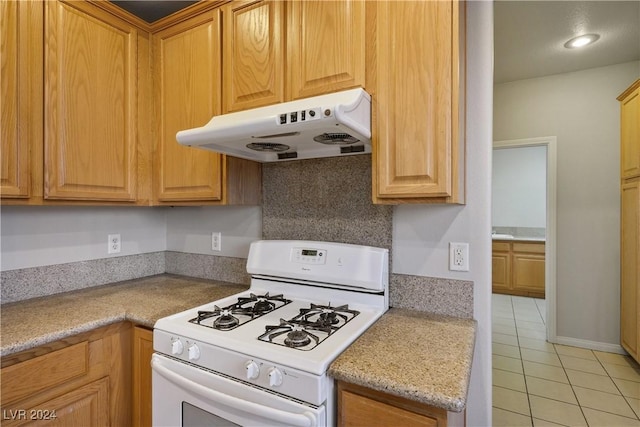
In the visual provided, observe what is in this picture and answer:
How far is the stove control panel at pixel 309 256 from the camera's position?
1.53 m

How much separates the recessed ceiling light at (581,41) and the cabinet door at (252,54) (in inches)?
102

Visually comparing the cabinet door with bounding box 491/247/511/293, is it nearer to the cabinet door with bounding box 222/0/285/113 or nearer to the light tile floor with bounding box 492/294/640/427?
the light tile floor with bounding box 492/294/640/427

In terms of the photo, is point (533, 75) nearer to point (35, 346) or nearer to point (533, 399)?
point (533, 399)

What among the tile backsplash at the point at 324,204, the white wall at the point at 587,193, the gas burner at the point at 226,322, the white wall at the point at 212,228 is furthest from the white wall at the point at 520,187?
the gas burner at the point at 226,322

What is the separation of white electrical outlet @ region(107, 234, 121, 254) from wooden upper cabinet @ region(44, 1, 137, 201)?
36cm

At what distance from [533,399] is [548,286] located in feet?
4.67

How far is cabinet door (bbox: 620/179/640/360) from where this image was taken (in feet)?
8.52

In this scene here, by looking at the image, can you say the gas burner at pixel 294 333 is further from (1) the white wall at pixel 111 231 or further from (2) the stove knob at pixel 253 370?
(1) the white wall at pixel 111 231

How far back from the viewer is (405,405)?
0.89 metres

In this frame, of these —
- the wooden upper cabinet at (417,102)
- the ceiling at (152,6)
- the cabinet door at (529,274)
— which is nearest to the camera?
the wooden upper cabinet at (417,102)

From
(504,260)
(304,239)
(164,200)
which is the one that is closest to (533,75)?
(504,260)

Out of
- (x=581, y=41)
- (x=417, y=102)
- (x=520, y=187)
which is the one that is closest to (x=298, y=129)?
(x=417, y=102)

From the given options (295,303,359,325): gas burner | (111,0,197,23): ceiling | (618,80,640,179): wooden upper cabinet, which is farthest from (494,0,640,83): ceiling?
(295,303,359,325): gas burner

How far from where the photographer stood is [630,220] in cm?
272
